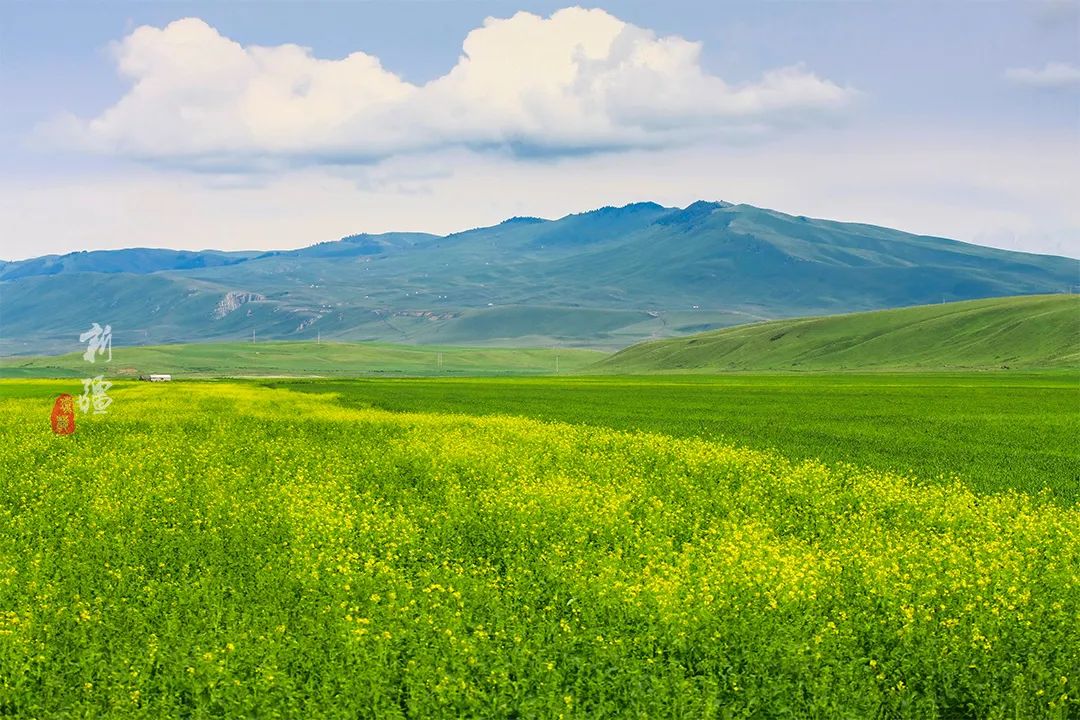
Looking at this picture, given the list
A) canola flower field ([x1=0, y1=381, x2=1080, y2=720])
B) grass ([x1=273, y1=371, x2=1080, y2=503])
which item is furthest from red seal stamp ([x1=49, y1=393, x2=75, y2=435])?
grass ([x1=273, y1=371, x2=1080, y2=503])

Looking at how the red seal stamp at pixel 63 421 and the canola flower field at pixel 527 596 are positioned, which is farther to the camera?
the red seal stamp at pixel 63 421

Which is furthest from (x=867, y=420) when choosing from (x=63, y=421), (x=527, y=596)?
(x=63, y=421)

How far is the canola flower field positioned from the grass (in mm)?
7352

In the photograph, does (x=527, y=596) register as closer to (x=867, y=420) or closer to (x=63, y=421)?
(x=63, y=421)

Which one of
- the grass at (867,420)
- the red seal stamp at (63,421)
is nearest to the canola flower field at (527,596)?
the grass at (867,420)

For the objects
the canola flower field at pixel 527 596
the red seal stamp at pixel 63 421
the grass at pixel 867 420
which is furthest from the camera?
the red seal stamp at pixel 63 421

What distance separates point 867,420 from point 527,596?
151ft

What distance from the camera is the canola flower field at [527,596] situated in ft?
51.8

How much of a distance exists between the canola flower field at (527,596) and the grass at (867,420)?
7.35m

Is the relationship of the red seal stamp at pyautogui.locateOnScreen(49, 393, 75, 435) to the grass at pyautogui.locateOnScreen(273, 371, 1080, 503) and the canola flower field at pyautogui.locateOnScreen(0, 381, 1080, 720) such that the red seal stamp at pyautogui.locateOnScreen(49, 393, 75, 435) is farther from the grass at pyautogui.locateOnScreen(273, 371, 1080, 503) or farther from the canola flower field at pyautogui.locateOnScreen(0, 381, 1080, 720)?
the grass at pyautogui.locateOnScreen(273, 371, 1080, 503)

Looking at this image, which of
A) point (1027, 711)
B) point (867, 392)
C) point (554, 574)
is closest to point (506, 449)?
point (554, 574)

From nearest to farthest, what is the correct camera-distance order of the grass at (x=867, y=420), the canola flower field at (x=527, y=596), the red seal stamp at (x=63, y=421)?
the canola flower field at (x=527, y=596), the grass at (x=867, y=420), the red seal stamp at (x=63, y=421)

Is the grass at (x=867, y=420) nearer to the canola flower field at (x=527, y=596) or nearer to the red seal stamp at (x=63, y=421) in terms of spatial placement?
the canola flower field at (x=527, y=596)

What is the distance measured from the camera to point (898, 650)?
1734 centimetres
